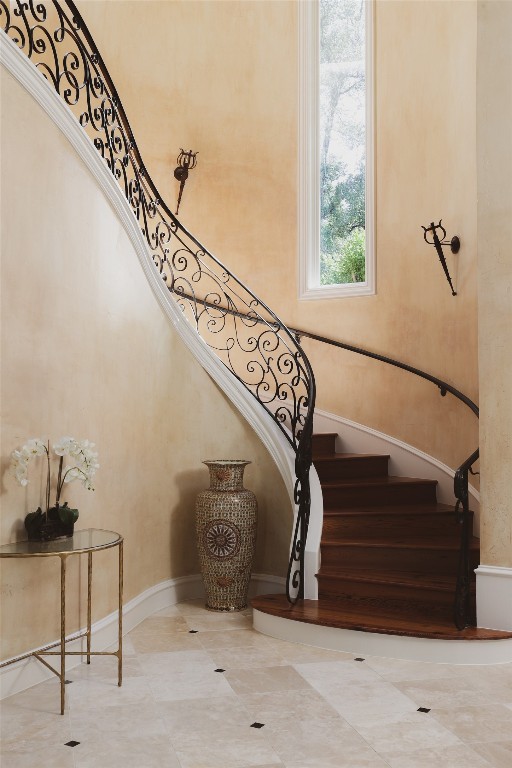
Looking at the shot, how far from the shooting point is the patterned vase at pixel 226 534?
541 cm

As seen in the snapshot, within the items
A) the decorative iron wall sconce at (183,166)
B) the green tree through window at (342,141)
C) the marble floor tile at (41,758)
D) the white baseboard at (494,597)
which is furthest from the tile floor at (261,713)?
the decorative iron wall sconce at (183,166)

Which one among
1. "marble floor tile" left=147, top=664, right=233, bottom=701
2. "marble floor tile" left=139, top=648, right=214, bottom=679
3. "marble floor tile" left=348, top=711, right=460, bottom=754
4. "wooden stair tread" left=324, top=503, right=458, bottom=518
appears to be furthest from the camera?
"wooden stair tread" left=324, top=503, right=458, bottom=518

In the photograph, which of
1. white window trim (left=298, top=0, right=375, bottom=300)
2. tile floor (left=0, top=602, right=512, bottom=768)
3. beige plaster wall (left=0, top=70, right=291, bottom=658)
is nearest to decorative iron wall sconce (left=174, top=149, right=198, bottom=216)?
white window trim (left=298, top=0, right=375, bottom=300)

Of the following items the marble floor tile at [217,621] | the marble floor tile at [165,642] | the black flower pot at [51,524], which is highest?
the black flower pot at [51,524]

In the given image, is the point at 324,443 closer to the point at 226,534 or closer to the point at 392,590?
the point at 226,534

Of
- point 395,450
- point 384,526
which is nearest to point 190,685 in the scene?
point 384,526

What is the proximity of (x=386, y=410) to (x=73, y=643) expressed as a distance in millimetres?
3554

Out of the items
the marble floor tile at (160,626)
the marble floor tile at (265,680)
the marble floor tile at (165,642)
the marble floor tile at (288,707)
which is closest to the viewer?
the marble floor tile at (288,707)

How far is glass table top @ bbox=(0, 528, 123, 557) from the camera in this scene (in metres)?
3.55

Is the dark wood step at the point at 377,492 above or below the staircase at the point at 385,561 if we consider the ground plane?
above

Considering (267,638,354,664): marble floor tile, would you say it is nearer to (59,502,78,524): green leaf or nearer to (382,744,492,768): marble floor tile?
(382,744,492,768): marble floor tile

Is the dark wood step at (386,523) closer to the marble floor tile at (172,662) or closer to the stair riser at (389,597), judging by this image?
the stair riser at (389,597)

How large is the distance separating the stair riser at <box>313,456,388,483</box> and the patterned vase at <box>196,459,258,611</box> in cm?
90

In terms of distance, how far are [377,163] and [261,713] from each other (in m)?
5.18
